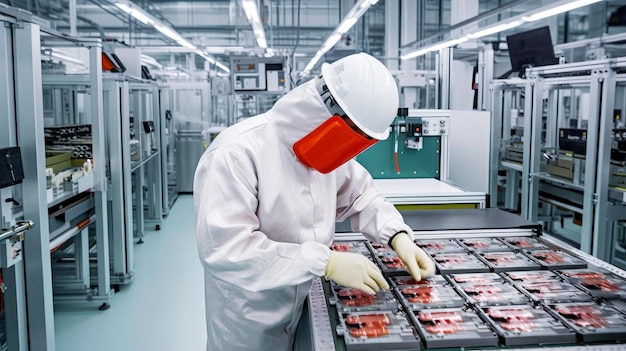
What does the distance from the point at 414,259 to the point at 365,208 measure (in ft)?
1.30

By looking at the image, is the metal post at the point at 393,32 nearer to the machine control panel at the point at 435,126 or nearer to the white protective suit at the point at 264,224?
the machine control panel at the point at 435,126

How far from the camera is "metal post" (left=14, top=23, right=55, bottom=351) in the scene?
7.64ft

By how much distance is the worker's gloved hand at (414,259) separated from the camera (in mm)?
1784

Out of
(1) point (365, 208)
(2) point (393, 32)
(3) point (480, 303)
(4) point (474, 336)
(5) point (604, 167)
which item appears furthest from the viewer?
(2) point (393, 32)

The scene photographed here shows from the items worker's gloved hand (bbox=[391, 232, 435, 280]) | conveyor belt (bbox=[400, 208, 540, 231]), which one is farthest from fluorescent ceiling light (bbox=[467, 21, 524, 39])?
worker's gloved hand (bbox=[391, 232, 435, 280])

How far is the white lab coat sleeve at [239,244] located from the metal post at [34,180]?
46.9 inches

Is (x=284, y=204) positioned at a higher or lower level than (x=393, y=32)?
lower

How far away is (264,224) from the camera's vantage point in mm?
1765

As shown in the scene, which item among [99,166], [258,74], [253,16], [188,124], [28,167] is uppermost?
[253,16]

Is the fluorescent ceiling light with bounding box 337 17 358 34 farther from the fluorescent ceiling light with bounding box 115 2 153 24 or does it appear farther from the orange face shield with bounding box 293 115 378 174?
the orange face shield with bounding box 293 115 378 174

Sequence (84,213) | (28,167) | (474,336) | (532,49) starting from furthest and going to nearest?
(532,49) < (84,213) < (28,167) < (474,336)

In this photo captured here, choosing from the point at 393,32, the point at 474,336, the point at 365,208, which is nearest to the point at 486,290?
the point at 474,336

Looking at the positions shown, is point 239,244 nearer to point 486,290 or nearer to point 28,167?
point 486,290

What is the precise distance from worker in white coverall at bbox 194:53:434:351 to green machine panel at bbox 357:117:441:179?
2.22m
